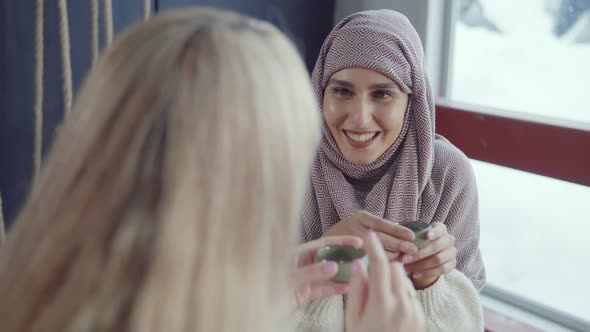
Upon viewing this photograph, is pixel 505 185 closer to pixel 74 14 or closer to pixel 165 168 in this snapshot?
pixel 74 14

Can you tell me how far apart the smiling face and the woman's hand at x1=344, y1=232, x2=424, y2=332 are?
727 mm

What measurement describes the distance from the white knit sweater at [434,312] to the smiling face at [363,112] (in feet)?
1.17

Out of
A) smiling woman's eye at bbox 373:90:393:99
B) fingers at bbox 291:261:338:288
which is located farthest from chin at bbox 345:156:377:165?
fingers at bbox 291:261:338:288

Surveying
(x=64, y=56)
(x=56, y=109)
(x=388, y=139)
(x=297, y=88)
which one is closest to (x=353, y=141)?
(x=388, y=139)

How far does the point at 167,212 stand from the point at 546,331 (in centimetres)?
162

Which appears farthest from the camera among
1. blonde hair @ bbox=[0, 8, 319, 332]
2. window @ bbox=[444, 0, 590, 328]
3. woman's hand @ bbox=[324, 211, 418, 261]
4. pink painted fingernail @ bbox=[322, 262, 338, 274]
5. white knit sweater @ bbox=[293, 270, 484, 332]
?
window @ bbox=[444, 0, 590, 328]

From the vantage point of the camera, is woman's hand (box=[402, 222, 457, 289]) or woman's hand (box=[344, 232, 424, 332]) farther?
woman's hand (box=[402, 222, 457, 289])

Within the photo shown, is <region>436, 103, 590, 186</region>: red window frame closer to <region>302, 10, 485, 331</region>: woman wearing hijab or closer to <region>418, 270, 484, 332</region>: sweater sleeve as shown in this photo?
<region>302, 10, 485, 331</region>: woman wearing hijab

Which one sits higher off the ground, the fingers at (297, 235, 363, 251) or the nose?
the nose

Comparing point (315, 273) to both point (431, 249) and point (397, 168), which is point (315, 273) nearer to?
point (431, 249)

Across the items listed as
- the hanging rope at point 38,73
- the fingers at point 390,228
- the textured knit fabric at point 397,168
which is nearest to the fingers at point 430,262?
the fingers at point 390,228

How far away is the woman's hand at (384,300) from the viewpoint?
0.79 m

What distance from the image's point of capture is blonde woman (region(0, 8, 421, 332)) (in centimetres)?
57

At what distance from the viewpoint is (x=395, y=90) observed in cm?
151
